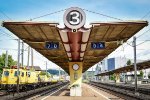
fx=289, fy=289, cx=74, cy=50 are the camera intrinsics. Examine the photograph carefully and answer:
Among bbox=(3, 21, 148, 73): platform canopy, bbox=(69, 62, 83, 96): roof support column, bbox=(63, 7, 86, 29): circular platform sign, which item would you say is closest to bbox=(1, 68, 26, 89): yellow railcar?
bbox=(69, 62, 83, 96): roof support column

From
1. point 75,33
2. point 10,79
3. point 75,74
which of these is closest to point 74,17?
point 75,33

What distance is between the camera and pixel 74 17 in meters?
15.9

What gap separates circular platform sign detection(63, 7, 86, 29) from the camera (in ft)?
51.9

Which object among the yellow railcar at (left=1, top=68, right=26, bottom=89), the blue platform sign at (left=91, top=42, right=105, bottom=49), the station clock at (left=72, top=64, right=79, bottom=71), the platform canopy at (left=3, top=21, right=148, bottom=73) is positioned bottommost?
the yellow railcar at (left=1, top=68, right=26, bottom=89)

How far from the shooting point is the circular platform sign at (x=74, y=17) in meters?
15.8

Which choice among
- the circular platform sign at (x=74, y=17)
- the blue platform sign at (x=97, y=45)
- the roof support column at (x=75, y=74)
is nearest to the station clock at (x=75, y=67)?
the roof support column at (x=75, y=74)

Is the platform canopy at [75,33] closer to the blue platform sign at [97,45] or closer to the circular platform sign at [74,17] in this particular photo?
the blue platform sign at [97,45]

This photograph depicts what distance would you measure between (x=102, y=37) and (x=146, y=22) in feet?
19.6

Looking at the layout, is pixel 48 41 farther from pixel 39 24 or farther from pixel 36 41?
pixel 39 24

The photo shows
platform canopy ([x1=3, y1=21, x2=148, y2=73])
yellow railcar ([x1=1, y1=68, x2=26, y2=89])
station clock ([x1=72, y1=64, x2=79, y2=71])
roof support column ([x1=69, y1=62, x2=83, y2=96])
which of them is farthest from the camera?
yellow railcar ([x1=1, y1=68, x2=26, y2=89])

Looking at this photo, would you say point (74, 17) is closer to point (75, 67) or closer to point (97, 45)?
point (97, 45)

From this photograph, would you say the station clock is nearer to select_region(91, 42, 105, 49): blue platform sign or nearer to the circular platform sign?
select_region(91, 42, 105, 49): blue platform sign

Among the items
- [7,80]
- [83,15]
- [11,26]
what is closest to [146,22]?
[83,15]

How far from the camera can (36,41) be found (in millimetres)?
25422
